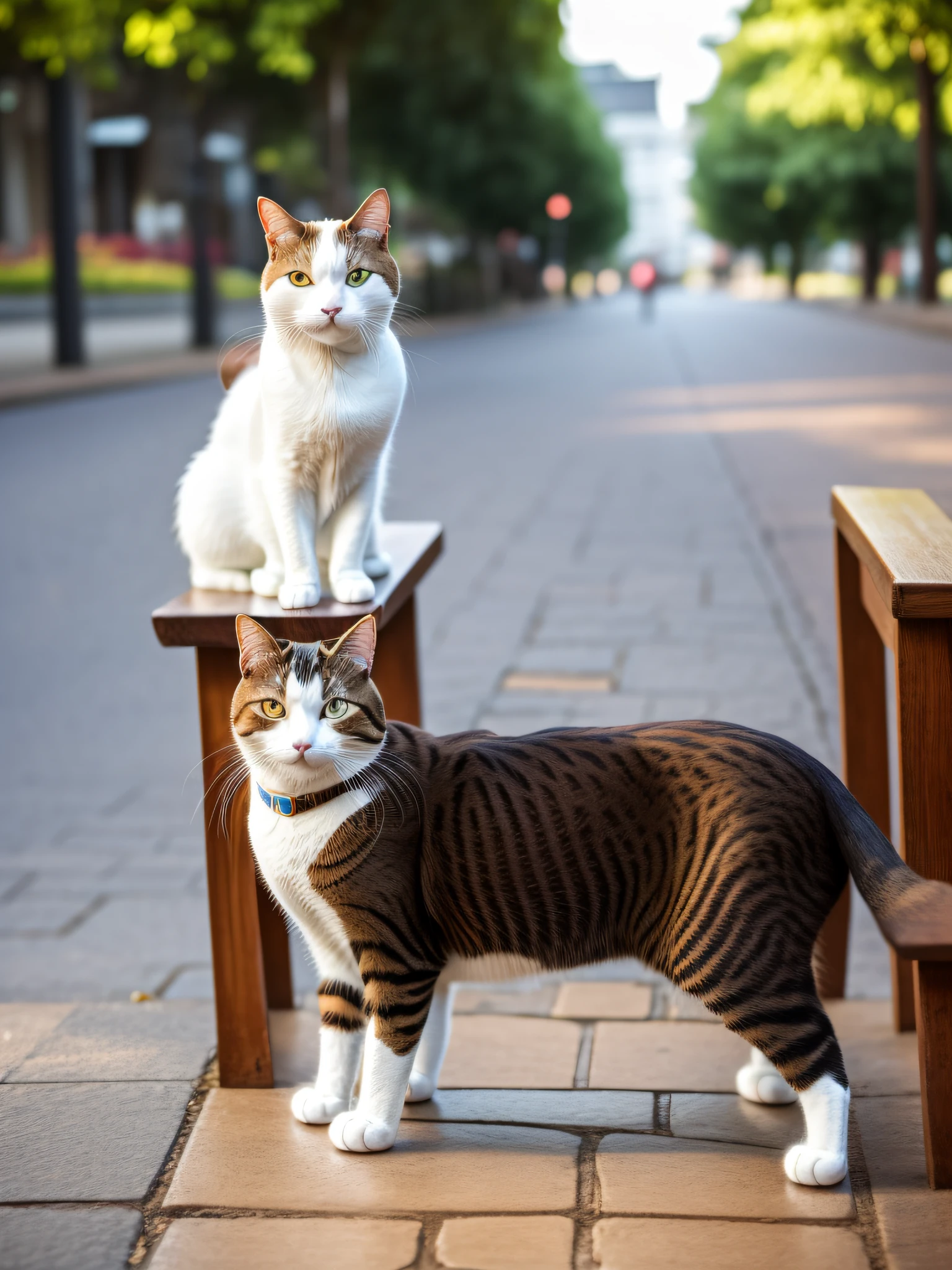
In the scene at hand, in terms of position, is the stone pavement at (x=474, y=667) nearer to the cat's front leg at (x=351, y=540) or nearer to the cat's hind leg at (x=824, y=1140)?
the cat's hind leg at (x=824, y=1140)

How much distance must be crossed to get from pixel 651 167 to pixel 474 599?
143 m

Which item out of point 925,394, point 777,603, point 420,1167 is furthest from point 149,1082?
point 925,394

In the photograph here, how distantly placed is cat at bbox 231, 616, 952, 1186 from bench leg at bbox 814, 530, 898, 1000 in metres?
0.70

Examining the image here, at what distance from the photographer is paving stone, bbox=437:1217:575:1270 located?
82.7 inches

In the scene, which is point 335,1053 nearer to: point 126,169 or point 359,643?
point 359,643

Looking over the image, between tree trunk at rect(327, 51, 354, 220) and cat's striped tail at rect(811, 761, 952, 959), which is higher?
tree trunk at rect(327, 51, 354, 220)

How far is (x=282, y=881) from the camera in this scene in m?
2.36

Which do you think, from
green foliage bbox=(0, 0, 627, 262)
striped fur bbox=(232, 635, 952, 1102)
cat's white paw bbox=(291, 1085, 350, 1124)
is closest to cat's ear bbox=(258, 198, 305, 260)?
striped fur bbox=(232, 635, 952, 1102)

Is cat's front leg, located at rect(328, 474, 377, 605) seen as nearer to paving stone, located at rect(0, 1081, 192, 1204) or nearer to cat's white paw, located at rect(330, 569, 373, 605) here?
cat's white paw, located at rect(330, 569, 373, 605)

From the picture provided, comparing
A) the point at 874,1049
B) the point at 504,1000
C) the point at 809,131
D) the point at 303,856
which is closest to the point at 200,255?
the point at 809,131

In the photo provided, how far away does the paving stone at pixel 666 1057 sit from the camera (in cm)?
273

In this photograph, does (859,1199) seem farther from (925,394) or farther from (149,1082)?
(925,394)

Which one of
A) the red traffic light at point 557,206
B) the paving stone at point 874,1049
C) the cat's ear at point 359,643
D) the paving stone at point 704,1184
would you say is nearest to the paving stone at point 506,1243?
the paving stone at point 704,1184

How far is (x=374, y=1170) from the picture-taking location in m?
2.37
